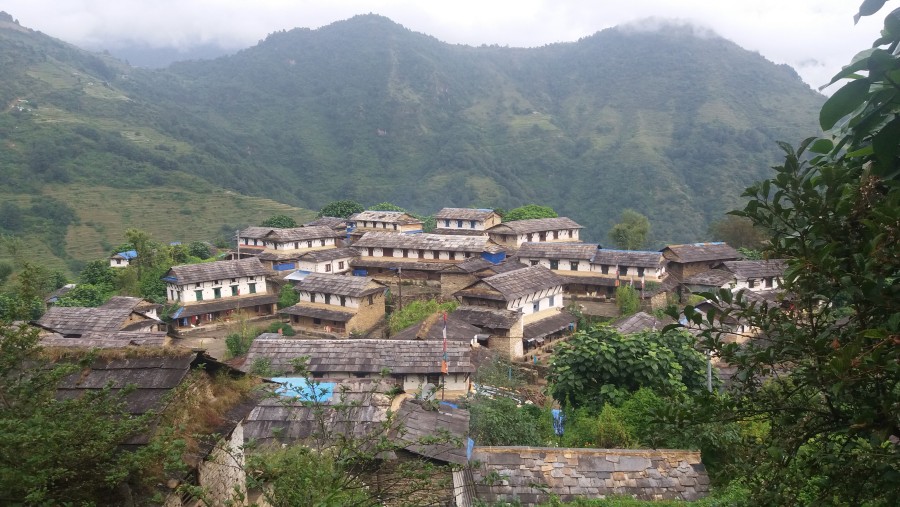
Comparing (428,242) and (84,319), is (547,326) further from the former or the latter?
(84,319)

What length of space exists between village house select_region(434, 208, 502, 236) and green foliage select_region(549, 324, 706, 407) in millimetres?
39389

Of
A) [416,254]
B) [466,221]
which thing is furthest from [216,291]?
[466,221]

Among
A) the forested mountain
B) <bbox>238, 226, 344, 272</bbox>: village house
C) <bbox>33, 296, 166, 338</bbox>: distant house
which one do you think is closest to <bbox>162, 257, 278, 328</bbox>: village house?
<bbox>33, 296, 166, 338</bbox>: distant house

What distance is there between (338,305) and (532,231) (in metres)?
21.5

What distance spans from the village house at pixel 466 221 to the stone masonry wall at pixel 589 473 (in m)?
43.8

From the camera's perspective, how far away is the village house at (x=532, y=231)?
48719mm

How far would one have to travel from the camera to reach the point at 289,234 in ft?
166

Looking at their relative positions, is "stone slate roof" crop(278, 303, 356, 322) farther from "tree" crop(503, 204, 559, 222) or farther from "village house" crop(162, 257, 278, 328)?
"tree" crop(503, 204, 559, 222)

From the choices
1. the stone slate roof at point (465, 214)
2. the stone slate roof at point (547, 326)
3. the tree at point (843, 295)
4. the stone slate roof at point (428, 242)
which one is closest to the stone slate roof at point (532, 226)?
the stone slate roof at point (465, 214)

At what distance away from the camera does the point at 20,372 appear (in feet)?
17.7

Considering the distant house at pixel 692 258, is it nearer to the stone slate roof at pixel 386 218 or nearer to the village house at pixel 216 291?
the stone slate roof at pixel 386 218

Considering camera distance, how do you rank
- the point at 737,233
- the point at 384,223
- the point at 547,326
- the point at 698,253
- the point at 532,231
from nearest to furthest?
the point at 547,326 → the point at 698,253 → the point at 532,231 → the point at 737,233 → the point at 384,223

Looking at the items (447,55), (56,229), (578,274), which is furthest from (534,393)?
(447,55)

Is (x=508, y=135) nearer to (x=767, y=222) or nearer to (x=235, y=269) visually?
(x=235, y=269)
